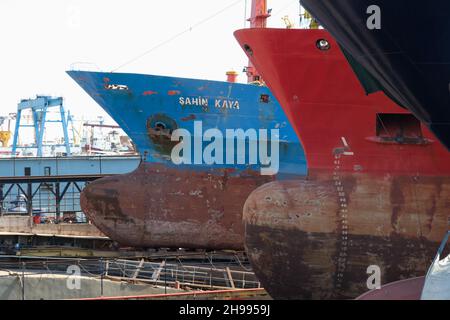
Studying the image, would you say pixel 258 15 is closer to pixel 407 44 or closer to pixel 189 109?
pixel 189 109

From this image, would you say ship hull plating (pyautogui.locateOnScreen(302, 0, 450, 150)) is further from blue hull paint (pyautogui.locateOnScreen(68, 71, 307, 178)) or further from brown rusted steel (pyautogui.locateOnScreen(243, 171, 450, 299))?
blue hull paint (pyautogui.locateOnScreen(68, 71, 307, 178))

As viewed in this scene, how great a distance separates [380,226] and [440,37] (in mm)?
3187

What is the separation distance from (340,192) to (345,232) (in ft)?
2.33

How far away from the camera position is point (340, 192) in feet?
36.8

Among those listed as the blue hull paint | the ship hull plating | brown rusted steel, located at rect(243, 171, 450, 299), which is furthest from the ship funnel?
the ship hull plating

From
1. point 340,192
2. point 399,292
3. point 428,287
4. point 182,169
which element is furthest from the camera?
point 182,169

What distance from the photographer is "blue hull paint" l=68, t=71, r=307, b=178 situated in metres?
17.0

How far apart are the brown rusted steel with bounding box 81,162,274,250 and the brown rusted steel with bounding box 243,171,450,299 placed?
479 cm

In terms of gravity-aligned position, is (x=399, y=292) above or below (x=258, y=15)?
below

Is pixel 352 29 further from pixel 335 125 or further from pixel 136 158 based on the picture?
pixel 136 158

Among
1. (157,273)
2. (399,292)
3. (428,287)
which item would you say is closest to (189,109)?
(157,273)
